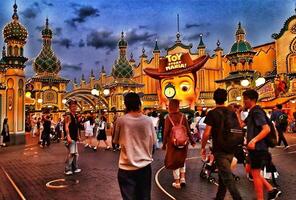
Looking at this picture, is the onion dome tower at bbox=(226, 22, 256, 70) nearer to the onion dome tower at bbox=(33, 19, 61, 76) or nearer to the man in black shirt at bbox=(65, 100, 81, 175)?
the onion dome tower at bbox=(33, 19, 61, 76)

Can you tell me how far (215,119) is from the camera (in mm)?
5504

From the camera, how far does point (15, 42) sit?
2391 centimetres

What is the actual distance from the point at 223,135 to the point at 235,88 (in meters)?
26.7

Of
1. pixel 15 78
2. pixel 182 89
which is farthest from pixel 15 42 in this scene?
pixel 182 89

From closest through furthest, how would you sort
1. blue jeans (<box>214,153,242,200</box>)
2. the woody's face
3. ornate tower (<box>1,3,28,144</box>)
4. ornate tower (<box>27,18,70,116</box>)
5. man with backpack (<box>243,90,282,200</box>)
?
blue jeans (<box>214,153,242,200</box>) < man with backpack (<box>243,90,282,200</box>) < ornate tower (<box>1,3,28,144</box>) < the woody's face < ornate tower (<box>27,18,70,116</box>)

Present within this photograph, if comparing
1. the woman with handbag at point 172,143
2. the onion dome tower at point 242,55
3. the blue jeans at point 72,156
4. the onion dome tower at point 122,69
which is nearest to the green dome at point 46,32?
the onion dome tower at point 122,69

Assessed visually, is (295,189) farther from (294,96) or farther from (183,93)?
(183,93)

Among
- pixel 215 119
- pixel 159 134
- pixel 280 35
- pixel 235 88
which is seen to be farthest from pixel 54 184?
pixel 280 35

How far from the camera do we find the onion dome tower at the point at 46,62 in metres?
40.7

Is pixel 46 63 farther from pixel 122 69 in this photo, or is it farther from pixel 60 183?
pixel 60 183

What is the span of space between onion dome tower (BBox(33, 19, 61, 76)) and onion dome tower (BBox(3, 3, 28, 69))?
16206 mm

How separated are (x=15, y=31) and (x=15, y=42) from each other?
77 cm

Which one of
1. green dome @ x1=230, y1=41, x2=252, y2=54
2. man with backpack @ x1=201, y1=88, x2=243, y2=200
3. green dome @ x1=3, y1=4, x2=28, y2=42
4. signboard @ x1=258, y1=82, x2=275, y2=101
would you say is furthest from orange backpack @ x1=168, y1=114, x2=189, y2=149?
green dome @ x1=230, y1=41, x2=252, y2=54

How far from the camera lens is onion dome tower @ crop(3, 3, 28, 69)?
23.3 m
